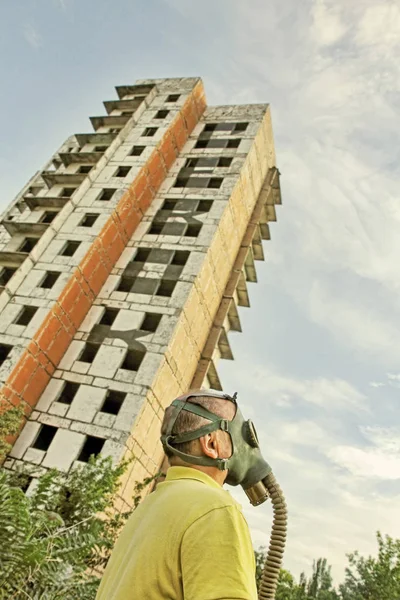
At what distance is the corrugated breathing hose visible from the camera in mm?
2130

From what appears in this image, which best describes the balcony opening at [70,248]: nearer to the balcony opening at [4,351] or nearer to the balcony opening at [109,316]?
the balcony opening at [109,316]

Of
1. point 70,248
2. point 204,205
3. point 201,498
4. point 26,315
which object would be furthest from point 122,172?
point 201,498

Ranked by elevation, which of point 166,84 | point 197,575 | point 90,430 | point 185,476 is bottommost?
point 197,575

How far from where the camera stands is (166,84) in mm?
35156

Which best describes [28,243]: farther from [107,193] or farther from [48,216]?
[107,193]

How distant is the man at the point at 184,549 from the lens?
1268 mm

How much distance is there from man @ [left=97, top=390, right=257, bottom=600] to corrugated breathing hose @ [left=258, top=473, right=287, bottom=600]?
755mm

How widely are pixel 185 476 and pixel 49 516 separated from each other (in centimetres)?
1030

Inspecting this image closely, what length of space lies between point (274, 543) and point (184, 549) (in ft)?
4.07

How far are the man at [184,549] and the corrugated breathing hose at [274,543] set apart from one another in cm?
76

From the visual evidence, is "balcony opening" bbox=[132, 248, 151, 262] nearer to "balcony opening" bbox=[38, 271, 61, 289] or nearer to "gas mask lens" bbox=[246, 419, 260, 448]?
"balcony opening" bbox=[38, 271, 61, 289]

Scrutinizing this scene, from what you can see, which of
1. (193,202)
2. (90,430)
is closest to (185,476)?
(90,430)

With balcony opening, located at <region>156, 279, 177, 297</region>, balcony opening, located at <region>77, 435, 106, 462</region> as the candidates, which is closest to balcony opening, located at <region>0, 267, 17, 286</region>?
balcony opening, located at <region>156, 279, 177, 297</region>

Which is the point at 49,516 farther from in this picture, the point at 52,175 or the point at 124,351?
the point at 52,175
